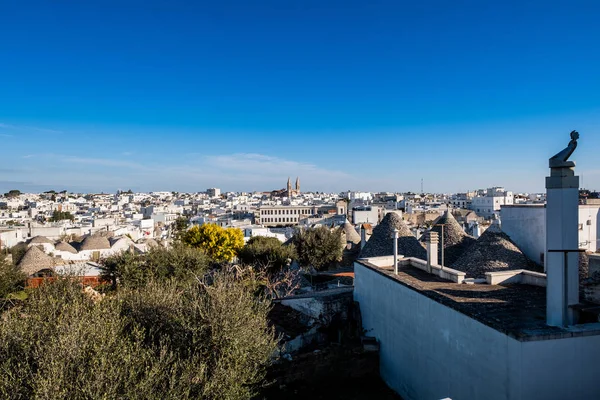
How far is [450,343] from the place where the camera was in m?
6.80

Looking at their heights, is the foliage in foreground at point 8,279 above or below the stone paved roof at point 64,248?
above

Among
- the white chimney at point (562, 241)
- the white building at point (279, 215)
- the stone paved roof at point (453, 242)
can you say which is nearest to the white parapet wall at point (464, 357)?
the white chimney at point (562, 241)

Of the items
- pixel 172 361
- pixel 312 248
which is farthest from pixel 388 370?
pixel 312 248

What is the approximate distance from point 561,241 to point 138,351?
6155mm

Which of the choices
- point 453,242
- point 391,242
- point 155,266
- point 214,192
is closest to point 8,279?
point 155,266

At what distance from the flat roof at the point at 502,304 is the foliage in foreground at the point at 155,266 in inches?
314

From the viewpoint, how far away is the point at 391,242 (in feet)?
51.1

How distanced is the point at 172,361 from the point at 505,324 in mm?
4785

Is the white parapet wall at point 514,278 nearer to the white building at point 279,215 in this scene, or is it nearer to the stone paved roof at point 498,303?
the stone paved roof at point 498,303

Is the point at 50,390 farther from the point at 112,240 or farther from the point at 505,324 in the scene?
the point at 112,240

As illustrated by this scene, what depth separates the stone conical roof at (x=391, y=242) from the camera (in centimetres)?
1473

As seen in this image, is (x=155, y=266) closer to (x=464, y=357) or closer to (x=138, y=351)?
(x=138, y=351)

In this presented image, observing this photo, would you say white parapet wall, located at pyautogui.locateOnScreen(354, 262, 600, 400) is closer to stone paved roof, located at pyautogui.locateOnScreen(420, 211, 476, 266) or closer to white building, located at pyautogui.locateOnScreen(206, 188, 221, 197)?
stone paved roof, located at pyautogui.locateOnScreen(420, 211, 476, 266)

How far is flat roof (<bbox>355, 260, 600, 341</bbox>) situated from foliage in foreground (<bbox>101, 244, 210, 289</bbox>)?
7978 millimetres
